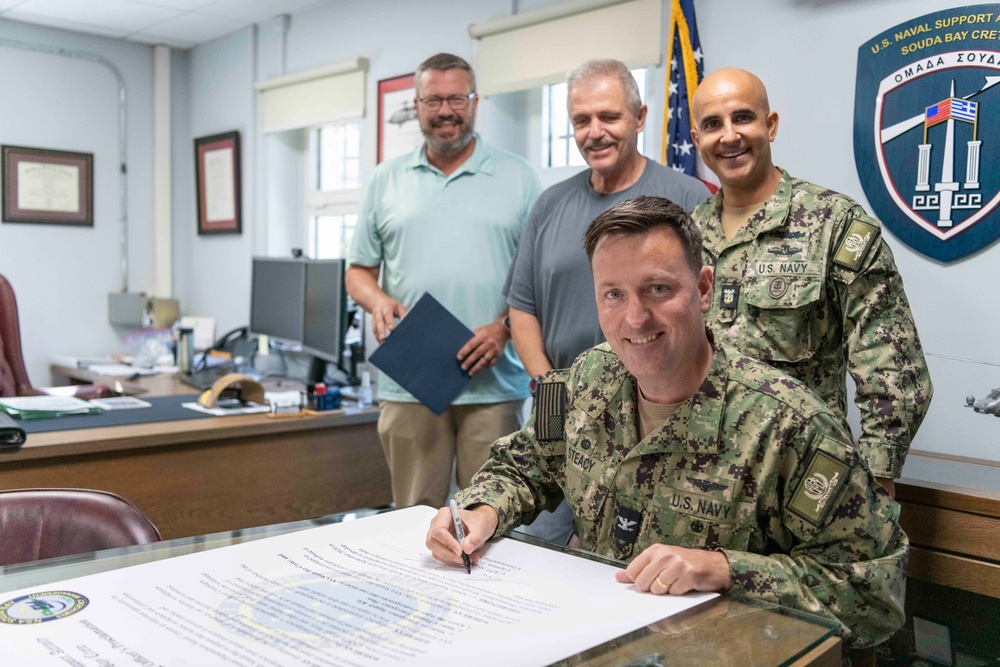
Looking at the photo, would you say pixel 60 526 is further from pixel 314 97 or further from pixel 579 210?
pixel 314 97

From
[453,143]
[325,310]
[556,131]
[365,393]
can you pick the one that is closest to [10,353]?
[325,310]

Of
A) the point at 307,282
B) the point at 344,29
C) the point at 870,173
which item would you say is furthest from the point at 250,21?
the point at 870,173

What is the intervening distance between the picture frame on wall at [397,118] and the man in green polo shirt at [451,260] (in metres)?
1.26

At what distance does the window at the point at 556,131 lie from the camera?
11.0 feet

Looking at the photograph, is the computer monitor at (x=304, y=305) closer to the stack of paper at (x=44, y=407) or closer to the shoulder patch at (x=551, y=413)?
the stack of paper at (x=44, y=407)

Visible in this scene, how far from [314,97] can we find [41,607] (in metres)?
3.63

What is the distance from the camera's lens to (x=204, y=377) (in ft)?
12.0

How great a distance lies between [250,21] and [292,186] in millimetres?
884

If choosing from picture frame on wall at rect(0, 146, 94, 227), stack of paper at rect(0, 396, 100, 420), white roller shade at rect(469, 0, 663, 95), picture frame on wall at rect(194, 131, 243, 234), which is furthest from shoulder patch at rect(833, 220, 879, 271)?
picture frame on wall at rect(0, 146, 94, 227)

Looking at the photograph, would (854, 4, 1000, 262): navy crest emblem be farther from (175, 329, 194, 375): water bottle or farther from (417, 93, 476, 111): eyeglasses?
(175, 329, 194, 375): water bottle

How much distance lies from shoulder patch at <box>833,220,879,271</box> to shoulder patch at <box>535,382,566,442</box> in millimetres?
604

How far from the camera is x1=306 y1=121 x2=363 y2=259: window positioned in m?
4.38

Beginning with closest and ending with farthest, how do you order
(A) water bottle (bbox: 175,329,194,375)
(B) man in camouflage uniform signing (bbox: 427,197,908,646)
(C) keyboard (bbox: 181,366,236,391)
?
(B) man in camouflage uniform signing (bbox: 427,197,908,646) < (C) keyboard (bbox: 181,366,236,391) < (A) water bottle (bbox: 175,329,194,375)

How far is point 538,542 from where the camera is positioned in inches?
47.0
